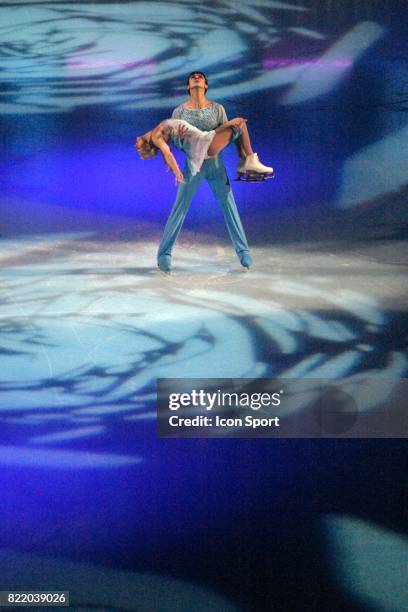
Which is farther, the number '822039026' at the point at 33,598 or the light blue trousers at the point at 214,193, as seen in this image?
the light blue trousers at the point at 214,193

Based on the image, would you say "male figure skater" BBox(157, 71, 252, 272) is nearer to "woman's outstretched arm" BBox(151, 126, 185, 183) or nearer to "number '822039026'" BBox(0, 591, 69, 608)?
"woman's outstretched arm" BBox(151, 126, 185, 183)

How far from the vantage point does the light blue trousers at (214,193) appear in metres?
4.30

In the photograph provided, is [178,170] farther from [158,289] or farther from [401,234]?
[401,234]

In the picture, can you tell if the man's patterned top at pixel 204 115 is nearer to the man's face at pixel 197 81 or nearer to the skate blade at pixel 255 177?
the man's face at pixel 197 81

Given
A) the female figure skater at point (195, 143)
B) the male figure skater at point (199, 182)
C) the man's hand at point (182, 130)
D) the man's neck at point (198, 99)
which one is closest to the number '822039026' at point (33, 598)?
the male figure skater at point (199, 182)

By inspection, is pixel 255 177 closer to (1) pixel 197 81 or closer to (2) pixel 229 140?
(2) pixel 229 140

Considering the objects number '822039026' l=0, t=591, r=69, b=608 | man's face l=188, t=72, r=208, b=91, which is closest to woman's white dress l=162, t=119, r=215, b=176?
man's face l=188, t=72, r=208, b=91

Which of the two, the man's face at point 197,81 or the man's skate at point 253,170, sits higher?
the man's face at point 197,81

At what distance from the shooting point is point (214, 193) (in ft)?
14.2

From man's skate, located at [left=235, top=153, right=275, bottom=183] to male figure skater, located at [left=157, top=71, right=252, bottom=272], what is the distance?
2.6 inches

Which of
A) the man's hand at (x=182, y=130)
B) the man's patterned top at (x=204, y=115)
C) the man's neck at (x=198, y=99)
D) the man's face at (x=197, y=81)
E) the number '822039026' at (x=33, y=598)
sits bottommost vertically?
the number '822039026' at (x=33, y=598)

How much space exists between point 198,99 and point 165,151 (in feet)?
0.77

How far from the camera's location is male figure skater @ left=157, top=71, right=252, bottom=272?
168 inches

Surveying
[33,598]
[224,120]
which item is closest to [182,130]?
[224,120]
